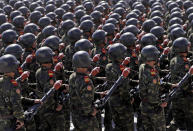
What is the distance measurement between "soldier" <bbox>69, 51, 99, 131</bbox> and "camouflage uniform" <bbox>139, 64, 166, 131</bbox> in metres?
1.16

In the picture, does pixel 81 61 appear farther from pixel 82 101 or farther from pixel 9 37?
pixel 9 37

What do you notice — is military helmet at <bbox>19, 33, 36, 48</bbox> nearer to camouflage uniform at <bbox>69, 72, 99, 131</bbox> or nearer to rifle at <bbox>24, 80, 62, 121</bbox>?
rifle at <bbox>24, 80, 62, 121</bbox>

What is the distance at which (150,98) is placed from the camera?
7.68 metres

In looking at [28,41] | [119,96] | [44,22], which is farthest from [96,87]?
[44,22]

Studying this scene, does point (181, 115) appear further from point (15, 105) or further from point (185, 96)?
point (15, 105)

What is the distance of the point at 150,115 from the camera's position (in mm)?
7758

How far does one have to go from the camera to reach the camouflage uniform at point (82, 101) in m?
7.20

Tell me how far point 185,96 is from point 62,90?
9.58ft

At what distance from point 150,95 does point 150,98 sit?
0.23ft

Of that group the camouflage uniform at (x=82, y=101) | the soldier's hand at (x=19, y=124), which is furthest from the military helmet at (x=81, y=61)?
the soldier's hand at (x=19, y=124)

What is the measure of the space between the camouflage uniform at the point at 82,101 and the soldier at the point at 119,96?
1081 mm

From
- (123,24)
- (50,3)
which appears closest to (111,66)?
(123,24)

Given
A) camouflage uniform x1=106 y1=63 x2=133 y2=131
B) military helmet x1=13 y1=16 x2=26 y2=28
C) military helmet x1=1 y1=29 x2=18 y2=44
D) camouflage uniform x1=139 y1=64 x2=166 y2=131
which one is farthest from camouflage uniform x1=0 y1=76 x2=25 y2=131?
military helmet x1=13 y1=16 x2=26 y2=28

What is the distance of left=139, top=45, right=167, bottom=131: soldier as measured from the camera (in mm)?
7621
